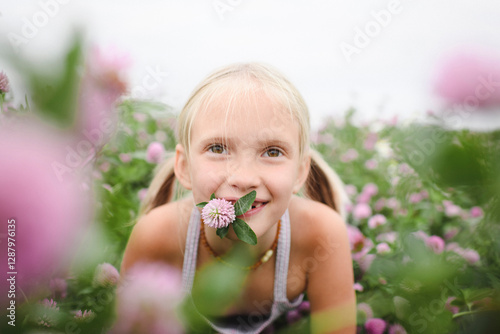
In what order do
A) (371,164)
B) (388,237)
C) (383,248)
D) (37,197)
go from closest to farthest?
(37,197) < (383,248) < (388,237) < (371,164)

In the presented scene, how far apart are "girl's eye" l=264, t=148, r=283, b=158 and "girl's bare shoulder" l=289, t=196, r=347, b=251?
342 mm

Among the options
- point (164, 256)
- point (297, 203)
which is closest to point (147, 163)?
point (164, 256)

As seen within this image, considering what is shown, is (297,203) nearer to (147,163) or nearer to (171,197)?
(171,197)

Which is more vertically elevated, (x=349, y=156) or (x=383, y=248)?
(x=383, y=248)

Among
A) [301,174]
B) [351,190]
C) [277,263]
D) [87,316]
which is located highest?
[87,316]

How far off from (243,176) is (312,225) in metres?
0.45

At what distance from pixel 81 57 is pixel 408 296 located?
26 centimetres

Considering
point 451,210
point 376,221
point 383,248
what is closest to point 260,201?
point 383,248

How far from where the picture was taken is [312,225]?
1020 mm

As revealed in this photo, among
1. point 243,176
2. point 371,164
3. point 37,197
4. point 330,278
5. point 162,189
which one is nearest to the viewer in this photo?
point 37,197

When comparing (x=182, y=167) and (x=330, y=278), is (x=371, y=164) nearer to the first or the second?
(x=330, y=278)

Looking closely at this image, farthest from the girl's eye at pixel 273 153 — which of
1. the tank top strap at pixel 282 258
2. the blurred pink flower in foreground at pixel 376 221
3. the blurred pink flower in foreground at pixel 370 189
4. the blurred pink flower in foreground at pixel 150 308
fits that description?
the blurred pink flower in foreground at pixel 370 189

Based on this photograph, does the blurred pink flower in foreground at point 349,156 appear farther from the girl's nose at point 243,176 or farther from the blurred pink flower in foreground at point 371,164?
the girl's nose at point 243,176

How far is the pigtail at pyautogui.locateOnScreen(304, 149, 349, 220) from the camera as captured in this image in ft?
3.60
